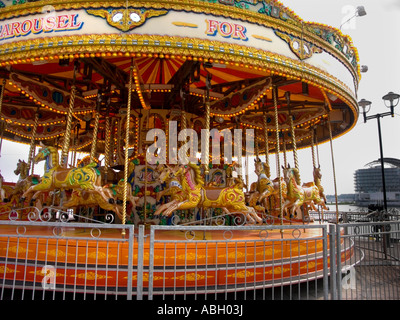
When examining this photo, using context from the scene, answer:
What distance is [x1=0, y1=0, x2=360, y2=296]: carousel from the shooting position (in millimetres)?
5191

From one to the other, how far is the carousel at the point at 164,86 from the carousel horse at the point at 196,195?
22 mm

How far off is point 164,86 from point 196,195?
351 centimetres

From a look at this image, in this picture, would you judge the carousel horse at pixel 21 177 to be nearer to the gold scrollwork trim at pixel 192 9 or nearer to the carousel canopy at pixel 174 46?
Answer: the carousel canopy at pixel 174 46

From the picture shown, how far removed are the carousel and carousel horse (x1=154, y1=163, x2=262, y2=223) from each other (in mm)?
22

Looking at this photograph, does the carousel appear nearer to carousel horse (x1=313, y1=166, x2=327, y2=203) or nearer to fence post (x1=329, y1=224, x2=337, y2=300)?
carousel horse (x1=313, y1=166, x2=327, y2=203)

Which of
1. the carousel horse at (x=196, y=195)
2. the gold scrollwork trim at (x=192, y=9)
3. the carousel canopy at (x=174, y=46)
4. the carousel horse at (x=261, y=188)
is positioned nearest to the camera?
the carousel canopy at (x=174, y=46)

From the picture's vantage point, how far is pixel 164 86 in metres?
8.31

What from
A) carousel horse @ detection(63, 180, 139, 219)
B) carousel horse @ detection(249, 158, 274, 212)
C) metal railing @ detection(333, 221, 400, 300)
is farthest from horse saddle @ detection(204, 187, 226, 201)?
metal railing @ detection(333, 221, 400, 300)

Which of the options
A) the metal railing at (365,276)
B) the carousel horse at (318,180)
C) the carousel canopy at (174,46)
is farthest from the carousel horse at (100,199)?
the carousel horse at (318,180)

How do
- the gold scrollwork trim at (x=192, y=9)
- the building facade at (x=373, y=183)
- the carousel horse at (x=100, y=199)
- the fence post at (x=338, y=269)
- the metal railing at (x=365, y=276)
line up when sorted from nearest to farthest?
1. the fence post at (x=338, y=269)
2. the metal railing at (x=365, y=276)
3. the gold scrollwork trim at (x=192, y=9)
4. the carousel horse at (x=100, y=199)
5. the building facade at (x=373, y=183)

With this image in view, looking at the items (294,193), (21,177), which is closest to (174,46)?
(294,193)

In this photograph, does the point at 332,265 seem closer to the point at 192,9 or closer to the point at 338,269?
the point at 338,269

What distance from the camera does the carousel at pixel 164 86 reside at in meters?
5.19
